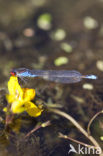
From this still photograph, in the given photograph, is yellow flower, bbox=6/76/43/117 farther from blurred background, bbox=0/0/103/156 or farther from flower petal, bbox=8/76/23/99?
blurred background, bbox=0/0/103/156

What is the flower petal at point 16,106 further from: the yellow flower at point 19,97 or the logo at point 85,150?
the logo at point 85,150

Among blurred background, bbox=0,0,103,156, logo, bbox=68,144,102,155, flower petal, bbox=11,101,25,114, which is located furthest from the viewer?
blurred background, bbox=0,0,103,156

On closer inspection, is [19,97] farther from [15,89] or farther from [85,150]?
[85,150]

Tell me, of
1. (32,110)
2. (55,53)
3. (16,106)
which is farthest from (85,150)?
(55,53)

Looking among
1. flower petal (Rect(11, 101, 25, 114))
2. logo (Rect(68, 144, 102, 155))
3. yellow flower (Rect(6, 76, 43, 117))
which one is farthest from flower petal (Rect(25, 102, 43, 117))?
logo (Rect(68, 144, 102, 155))

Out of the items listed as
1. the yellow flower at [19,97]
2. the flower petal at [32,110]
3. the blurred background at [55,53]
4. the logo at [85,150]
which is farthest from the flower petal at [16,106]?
the logo at [85,150]
